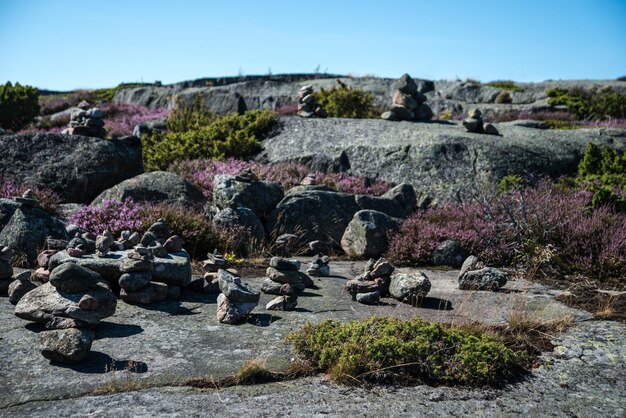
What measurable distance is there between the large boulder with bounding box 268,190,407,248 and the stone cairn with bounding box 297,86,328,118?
25.5ft

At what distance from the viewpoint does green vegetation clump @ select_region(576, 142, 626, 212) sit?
11.5 meters

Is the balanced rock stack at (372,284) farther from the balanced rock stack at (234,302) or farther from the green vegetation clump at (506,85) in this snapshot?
the green vegetation clump at (506,85)

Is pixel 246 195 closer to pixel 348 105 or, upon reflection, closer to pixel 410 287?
pixel 410 287

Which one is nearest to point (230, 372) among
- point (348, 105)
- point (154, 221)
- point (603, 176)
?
point (154, 221)

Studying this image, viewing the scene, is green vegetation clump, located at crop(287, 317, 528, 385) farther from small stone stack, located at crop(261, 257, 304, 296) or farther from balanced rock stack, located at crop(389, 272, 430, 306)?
small stone stack, located at crop(261, 257, 304, 296)

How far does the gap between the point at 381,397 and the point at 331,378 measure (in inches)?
21.2

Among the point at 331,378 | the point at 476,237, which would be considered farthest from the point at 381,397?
the point at 476,237

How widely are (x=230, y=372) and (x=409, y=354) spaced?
5.55 feet

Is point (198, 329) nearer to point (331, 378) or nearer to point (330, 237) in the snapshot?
point (331, 378)

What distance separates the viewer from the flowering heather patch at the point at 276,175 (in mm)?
14711

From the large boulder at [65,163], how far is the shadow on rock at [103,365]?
8.07 metres

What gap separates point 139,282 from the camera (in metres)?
7.36

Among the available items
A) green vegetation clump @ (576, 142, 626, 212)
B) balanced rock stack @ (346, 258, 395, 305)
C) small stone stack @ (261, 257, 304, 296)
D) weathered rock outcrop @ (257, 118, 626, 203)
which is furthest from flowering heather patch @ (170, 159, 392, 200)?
balanced rock stack @ (346, 258, 395, 305)

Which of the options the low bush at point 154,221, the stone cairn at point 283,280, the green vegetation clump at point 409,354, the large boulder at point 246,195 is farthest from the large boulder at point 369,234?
the green vegetation clump at point 409,354
